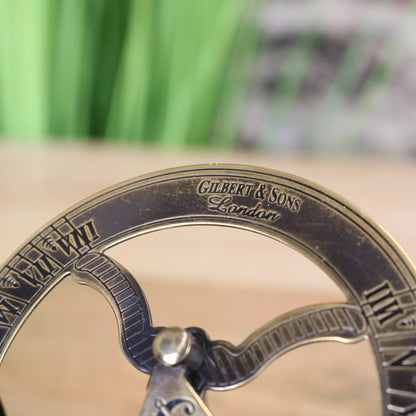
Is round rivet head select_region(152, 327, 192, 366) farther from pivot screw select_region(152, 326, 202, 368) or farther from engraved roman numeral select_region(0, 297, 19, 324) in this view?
engraved roman numeral select_region(0, 297, 19, 324)

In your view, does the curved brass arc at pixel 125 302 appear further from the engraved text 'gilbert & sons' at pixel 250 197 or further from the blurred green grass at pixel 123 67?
the blurred green grass at pixel 123 67

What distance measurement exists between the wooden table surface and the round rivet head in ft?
1.01

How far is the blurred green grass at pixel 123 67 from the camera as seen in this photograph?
43.9 inches

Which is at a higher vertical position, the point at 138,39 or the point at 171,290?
the point at 138,39

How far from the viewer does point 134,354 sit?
0.35 metres

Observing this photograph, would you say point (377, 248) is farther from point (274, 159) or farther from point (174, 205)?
point (274, 159)

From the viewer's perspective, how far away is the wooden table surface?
24.5 inches

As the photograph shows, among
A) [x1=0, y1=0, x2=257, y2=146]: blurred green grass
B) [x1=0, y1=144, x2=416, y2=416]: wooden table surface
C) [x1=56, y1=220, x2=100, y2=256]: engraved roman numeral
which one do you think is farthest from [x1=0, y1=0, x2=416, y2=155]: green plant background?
[x1=56, y1=220, x2=100, y2=256]: engraved roman numeral

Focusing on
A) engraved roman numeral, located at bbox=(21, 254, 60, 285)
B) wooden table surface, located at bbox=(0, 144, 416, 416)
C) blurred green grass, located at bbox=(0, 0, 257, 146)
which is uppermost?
blurred green grass, located at bbox=(0, 0, 257, 146)

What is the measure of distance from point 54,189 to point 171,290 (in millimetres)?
244

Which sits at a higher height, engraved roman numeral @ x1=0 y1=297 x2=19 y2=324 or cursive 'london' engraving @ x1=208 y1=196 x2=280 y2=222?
cursive 'london' engraving @ x1=208 y1=196 x2=280 y2=222

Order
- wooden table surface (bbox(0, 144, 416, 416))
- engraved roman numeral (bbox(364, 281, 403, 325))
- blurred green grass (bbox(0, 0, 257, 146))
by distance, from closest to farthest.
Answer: engraved roman numeral (bbox(364, 281, 403, 325)) < wooden table surface (bbox(0, 144, 416, 416)) < blurred green grass (bbox(0, 0, 257, 146))

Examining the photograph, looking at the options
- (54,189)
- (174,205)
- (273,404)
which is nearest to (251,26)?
(54,189)

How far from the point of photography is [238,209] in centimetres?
36
